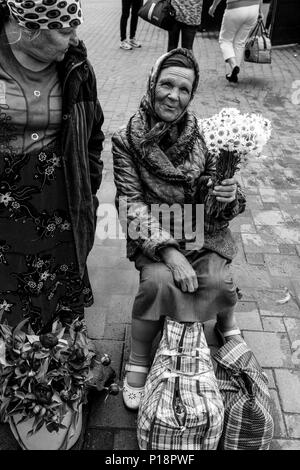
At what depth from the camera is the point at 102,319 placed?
120 inches

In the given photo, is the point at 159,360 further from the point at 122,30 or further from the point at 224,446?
the point at 122,30

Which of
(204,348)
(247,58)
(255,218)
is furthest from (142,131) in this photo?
(247,58)

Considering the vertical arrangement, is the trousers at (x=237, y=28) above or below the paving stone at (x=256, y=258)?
above

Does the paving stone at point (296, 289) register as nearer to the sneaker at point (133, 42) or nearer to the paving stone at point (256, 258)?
the paving stone at point (256, 258)

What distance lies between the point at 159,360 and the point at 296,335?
1153 millimetres

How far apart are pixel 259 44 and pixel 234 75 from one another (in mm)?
643

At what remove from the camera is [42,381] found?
1822 millimetres

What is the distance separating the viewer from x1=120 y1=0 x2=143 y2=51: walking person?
28.8 ft

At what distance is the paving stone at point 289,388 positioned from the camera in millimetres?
2468

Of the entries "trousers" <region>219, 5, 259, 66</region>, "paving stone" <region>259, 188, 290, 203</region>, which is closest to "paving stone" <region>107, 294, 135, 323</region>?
"paving stone" <region>259, 188, 290, 203</region>

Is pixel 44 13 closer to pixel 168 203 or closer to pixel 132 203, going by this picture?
pixel 132 203

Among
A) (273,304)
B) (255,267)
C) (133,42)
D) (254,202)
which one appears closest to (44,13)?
(273,304)

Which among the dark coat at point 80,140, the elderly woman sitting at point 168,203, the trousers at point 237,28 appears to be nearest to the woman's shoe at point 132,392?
the elderly woman sitting at point 168,203

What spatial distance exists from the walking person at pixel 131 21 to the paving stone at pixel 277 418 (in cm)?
824
